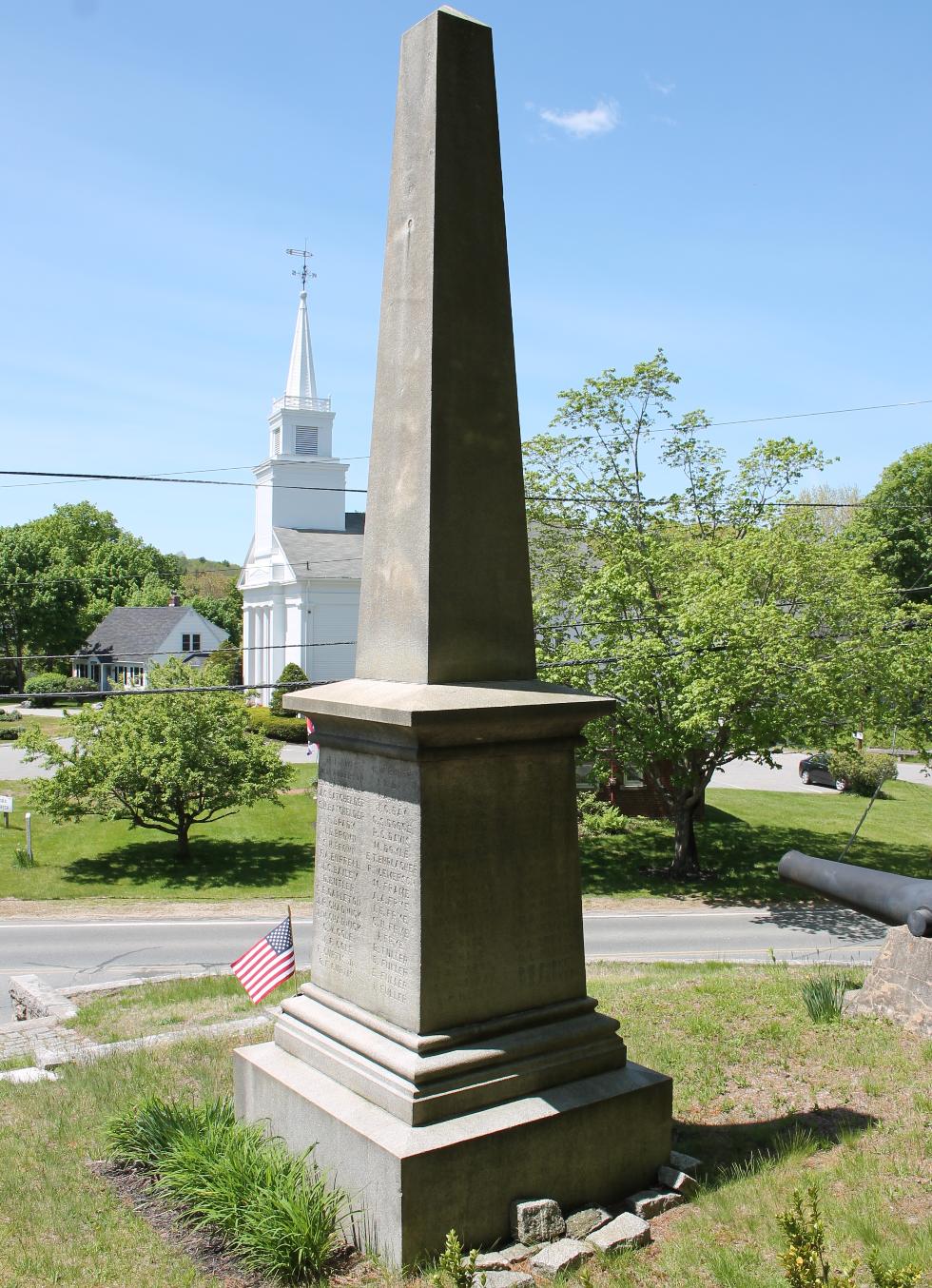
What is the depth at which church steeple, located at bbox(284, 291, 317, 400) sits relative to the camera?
2381 inches

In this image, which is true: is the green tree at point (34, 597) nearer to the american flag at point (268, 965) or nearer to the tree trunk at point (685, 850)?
the tree trunk at point (685, 850)

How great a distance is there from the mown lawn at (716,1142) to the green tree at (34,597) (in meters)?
68.6

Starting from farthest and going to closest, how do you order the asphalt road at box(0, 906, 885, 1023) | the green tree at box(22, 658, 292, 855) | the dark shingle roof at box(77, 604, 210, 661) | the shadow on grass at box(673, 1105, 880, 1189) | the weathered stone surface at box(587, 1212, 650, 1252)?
the dark shingle roof at box(77, 604, 210, 661), the green tree at box(22, 658, 292, 855), the asphalt road at box(0, 906, 885, 1023), the shadow on grass at box(673, 1105, 880, 1189), the weathered stone surface at box(587, 1212, 650, 1252)

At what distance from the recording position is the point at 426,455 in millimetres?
6016

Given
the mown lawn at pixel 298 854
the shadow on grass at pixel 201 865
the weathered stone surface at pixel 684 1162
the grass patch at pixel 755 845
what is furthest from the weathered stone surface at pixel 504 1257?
the shadow on grass at pixel 201 865

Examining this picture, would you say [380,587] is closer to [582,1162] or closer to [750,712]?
[582,1162]

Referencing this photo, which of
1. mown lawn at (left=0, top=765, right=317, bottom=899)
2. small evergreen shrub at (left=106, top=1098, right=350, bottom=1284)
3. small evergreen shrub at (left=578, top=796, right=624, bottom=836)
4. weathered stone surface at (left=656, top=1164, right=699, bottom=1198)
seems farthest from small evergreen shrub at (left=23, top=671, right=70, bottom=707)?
weathered stone surface at (left=656, top=1164, right=699, bottom=1198)

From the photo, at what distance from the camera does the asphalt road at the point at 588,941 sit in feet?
60.3

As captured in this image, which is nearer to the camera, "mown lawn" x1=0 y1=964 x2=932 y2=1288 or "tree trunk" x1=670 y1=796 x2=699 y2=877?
"mown lawn" x1=0 y1=964 x2=932 y2=1288

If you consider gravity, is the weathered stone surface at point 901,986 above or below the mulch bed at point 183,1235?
above

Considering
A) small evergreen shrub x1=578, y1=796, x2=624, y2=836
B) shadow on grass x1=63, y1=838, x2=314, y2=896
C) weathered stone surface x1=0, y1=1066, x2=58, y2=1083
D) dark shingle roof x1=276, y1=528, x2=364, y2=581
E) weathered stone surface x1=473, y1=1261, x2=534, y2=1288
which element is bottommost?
shadow on grass x1=63, y1=838, x2=314, y2=896

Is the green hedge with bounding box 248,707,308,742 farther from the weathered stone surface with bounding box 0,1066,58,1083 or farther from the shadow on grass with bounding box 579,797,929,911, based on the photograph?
the weathered stone surface with bounding box 0,1066,58,1083

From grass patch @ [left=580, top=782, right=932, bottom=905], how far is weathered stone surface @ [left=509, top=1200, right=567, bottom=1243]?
1968cm

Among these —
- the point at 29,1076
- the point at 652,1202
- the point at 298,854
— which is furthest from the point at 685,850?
Result: the point at 652,1202
